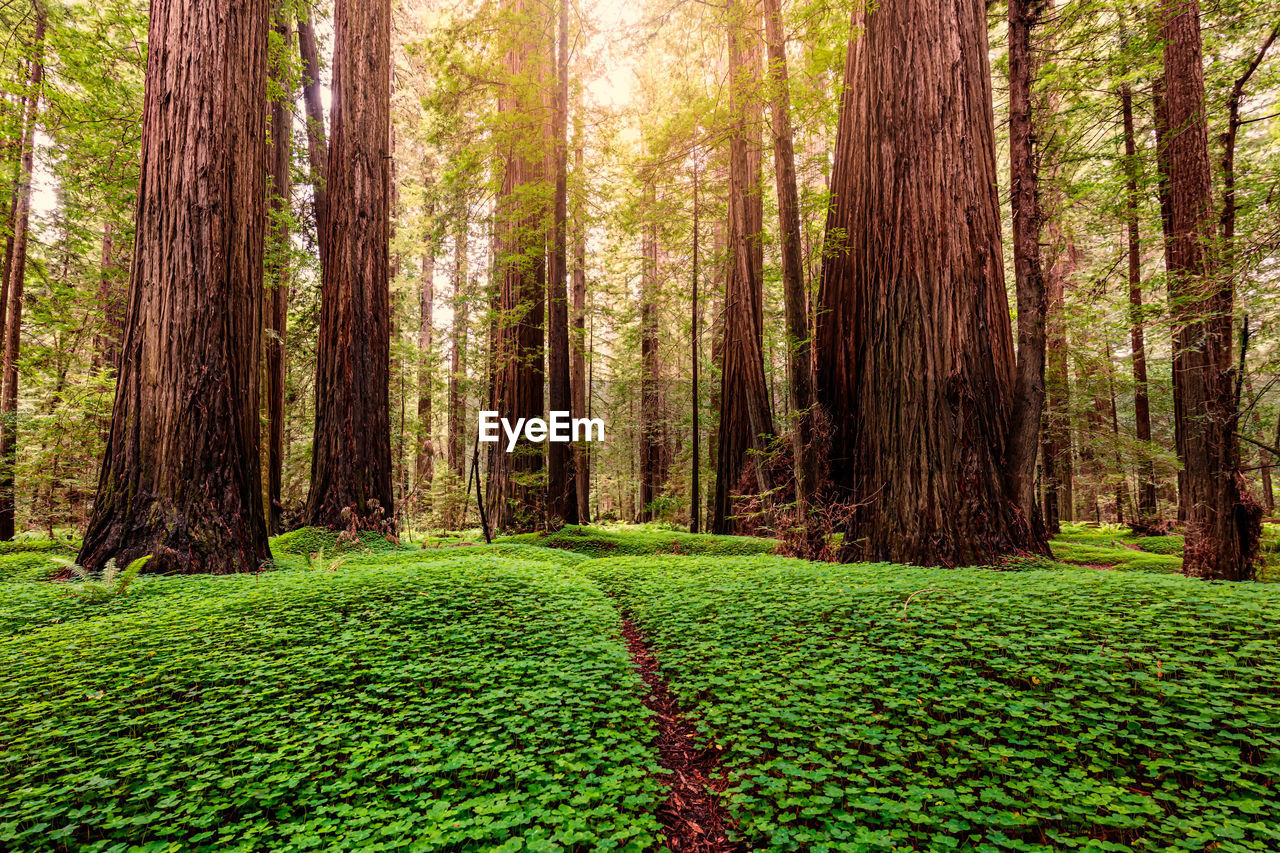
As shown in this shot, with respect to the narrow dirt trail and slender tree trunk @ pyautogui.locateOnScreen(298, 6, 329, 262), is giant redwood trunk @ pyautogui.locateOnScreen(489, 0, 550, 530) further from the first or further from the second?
the narrow dirt trail

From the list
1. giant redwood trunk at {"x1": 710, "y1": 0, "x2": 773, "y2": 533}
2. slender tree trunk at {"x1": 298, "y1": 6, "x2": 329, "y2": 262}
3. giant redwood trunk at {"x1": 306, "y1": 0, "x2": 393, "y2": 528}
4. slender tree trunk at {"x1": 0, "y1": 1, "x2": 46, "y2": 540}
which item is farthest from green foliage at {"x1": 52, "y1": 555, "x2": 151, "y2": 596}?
giant redwood trunk at {"x1": 710, "y1": 0, "x2": 773, "y2": 533}

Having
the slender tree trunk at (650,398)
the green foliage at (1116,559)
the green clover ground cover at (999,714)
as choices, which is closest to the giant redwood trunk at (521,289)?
the slender tree trunk at (650,398)

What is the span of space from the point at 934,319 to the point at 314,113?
11.8m

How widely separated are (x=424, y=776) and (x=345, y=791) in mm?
259

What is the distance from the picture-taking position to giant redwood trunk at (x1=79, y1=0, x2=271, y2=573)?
4.46 m

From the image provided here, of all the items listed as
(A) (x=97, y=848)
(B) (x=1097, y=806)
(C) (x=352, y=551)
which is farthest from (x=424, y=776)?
(C) (x=352, y=551)

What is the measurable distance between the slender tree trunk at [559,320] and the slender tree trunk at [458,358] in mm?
4569

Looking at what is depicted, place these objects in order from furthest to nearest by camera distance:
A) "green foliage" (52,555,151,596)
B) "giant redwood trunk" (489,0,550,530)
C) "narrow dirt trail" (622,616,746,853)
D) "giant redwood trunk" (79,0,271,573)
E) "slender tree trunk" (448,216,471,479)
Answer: "slender tree trunk" (448,216,471,479) → "giant redwood trunk" (489,0,550,530) → "giant redwood trunk" (79,0,271,573) → "green foliage" (52,555,151,596) → "narrow dirt trail" (622,616,746,853)

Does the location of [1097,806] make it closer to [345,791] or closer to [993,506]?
[345,791]

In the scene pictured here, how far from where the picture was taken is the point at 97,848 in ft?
4.94

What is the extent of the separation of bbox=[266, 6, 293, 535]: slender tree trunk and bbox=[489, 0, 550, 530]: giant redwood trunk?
12.0 feet

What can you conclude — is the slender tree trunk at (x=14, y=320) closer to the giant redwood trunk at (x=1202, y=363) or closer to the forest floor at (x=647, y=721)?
the forest floor at (x=647, y=721)

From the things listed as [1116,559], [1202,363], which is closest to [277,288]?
[1202,363]

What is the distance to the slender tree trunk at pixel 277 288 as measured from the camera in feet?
28.8
